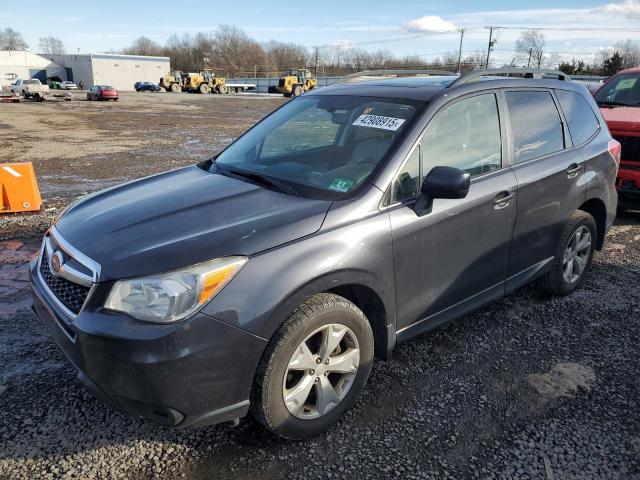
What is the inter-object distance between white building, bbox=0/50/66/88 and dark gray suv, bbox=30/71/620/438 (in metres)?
98.5

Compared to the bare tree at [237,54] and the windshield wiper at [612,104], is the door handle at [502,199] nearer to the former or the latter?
the windshield wiper at [612,104]

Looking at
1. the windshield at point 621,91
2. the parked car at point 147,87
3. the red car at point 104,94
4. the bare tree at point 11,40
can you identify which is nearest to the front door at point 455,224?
the windshield at point 621,91

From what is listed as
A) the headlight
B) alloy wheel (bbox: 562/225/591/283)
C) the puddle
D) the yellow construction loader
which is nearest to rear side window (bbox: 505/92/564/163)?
alloy wheel (bbox: 562/225/591/283)

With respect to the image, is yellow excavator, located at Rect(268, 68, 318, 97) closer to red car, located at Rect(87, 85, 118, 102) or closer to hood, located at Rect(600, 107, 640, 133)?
red car, located at Rect(87, 85, 118, 102)

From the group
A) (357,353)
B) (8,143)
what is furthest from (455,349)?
(8,143)

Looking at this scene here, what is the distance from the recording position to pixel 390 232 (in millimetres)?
2689

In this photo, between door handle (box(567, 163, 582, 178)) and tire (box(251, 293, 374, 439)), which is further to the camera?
door handle (box(567, 163, 582, 178))

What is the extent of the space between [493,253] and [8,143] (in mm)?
15188

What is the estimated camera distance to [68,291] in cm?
240

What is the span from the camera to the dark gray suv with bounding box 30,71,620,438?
7.04ft

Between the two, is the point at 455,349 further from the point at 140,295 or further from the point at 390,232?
the point at 140,295

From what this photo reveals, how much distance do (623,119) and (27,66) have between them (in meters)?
104

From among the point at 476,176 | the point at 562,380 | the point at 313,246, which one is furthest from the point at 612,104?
the point at 313,246

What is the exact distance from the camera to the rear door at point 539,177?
138 inches
